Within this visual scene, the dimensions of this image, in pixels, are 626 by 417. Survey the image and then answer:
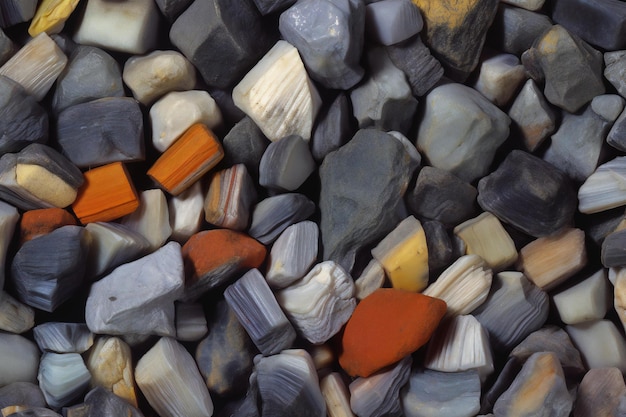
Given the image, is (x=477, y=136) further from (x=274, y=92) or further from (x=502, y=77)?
(x=274, y=92)

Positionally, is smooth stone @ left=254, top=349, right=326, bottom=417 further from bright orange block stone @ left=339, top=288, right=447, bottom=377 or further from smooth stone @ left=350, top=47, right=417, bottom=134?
smooth stone @ left=350, top=47, right=417, bottom=134

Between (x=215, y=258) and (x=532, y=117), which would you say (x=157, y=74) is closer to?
(x=215, y=258)

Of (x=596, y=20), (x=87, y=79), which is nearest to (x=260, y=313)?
(x=87, y=79)

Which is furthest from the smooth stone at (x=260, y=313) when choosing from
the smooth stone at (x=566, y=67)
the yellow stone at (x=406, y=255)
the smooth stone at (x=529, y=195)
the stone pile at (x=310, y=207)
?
the smooth stone at (x=566, y=67)

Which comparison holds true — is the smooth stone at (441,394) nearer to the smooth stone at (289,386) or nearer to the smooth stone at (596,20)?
the smooth stone at (289,386)

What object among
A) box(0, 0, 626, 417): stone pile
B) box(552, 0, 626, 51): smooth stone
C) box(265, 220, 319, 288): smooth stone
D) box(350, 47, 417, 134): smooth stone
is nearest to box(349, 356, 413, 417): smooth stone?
box(0, 0, 626, 417): stone pile

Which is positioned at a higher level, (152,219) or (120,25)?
(120,25)
